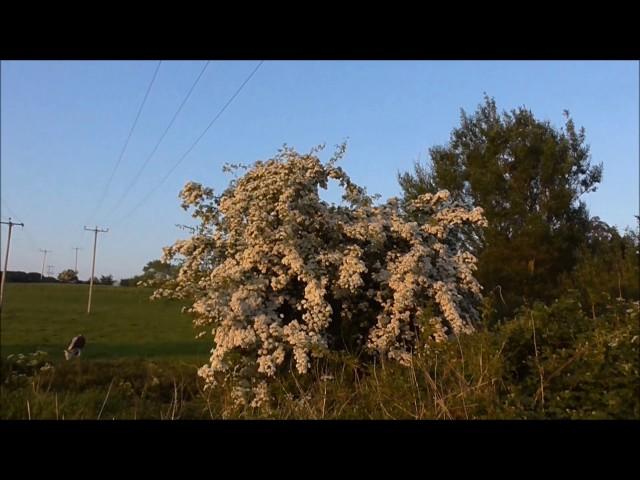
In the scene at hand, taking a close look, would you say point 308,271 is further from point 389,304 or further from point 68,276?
point 68,276

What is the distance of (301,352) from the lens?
5.58m

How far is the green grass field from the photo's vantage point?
7559mm

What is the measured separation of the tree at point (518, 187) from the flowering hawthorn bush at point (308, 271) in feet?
3.08

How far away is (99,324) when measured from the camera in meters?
10.3

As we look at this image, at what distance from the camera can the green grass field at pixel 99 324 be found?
7.56 meters

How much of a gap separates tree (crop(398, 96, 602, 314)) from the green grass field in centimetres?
363

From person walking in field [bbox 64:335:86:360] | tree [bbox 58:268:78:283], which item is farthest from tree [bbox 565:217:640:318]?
person walking in field [bbox 64:335:86:360]

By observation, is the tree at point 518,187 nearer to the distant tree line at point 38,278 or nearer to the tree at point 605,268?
the tree at point 605,268

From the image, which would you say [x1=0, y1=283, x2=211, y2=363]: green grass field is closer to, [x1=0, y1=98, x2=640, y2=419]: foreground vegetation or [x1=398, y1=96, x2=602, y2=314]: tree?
[x1=0, y1=98, x2=640, y2=419]: foreground vegetation

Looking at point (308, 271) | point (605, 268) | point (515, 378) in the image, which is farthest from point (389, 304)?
point (515, 378)

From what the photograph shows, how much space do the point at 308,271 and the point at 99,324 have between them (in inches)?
223
